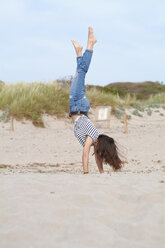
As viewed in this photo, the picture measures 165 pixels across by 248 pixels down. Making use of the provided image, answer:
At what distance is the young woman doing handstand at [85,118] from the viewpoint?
4672mm

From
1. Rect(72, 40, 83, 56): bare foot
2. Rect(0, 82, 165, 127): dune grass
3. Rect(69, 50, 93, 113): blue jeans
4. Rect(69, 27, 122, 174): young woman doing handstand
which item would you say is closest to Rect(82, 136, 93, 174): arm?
Rect(69, 27, 122, 174): young woman doing handstand

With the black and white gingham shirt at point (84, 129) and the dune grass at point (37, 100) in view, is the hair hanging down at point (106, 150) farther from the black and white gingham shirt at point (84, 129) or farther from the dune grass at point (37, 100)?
the dune grass at point (37, 100)

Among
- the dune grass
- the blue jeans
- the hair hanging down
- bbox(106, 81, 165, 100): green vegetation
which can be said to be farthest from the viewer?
bbox(106, 81, 165, 100): green vegetation

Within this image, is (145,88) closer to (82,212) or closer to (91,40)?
(91,40)

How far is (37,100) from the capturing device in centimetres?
1487

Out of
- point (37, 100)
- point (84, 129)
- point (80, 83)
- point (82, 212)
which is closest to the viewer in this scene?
point (82, 212)

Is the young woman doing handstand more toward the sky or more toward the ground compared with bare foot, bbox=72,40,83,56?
more toward the ground

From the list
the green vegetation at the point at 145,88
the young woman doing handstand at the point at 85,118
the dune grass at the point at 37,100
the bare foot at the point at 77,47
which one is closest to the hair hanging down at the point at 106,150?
the young woman doing handstand at the point at 85,118

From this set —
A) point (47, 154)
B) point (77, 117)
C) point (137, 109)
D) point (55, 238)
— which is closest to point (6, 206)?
point (55, 238)

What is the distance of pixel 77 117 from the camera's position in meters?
4.89

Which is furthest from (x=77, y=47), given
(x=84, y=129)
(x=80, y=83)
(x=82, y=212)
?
(x=82, y=212)

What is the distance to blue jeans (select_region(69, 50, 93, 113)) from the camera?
4.63 m

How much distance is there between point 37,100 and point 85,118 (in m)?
10.2

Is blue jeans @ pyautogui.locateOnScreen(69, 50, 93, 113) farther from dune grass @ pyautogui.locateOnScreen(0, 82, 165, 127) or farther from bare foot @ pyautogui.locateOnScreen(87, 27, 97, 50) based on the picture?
dune grass @ pyautogui.locateOnScreen(0, 82, 165, 127)
